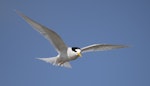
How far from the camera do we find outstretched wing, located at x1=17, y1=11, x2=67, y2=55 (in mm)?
16291

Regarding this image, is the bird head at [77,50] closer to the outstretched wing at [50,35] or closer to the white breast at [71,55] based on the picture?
the white breast at [71,55]

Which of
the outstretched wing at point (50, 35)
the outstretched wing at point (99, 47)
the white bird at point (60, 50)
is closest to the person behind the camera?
the outstretched wing at point (50, 35)

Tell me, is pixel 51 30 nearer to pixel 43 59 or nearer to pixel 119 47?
pixel 43 59

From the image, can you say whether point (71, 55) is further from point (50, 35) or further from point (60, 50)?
point (50, 35)

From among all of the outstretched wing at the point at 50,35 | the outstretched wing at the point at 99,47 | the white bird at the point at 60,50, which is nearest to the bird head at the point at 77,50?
the white bird at the point at 60,50

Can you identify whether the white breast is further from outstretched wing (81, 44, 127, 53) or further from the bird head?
outstretched wing (81, 44, 127, 53)

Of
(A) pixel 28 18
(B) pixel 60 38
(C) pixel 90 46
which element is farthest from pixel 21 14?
(C) pixel 90 46

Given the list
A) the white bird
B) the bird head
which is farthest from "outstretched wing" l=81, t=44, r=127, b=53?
the bird head

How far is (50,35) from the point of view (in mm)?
17109

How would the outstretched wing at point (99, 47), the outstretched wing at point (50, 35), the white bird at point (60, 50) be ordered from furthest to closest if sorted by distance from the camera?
1. the outstretched wing at point (99, 47)
2. the white bird at point (60, 50)
3. the outstretched wing at point (50, 35)

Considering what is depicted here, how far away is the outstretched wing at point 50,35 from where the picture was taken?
641 inches

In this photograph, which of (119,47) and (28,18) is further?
(119,47)

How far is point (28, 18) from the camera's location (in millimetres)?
16188

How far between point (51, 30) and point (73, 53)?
3.42ft
